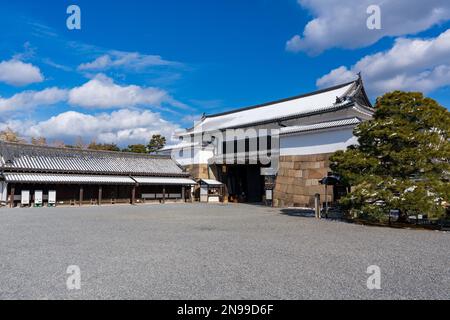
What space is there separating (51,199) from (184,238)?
1462cm

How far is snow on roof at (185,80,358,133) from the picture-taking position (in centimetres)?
2486

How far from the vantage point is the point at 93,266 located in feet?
18.1

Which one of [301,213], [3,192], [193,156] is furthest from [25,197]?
[301,213]

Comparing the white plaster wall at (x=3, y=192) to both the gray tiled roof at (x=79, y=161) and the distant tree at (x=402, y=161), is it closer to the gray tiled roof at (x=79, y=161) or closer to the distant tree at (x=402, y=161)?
the gray tiled roof at (x=79, y=161)

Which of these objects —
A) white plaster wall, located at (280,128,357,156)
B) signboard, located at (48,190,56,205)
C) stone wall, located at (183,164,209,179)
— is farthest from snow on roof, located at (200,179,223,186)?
signboard, located at (48,190,56,205)

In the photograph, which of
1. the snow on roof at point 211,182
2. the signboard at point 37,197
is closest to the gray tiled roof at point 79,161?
the signboard at point 37,197

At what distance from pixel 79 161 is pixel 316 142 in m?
15.7

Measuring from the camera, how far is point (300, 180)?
20828 mm

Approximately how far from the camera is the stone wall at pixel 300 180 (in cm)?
1978

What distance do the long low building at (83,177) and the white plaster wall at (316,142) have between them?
8329 mm

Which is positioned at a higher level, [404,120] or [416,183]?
[404,120]

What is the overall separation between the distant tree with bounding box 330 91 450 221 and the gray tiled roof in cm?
1663
